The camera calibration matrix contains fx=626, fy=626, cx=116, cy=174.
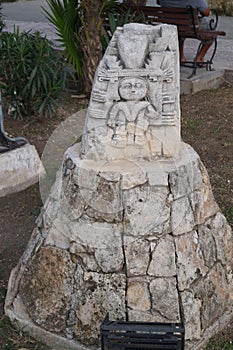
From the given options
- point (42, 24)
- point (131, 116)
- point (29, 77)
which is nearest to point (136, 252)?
point (131, 116)

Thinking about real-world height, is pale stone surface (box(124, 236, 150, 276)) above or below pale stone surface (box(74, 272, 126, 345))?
above

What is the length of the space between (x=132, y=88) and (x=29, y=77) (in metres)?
3.75

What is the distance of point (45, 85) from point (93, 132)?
360cm

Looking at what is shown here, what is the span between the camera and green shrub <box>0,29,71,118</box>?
6.99 meters

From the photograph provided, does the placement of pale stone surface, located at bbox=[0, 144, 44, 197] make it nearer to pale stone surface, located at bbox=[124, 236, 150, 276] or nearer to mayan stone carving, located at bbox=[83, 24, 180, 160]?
mayan stone carving, located at bbox=[83, 24, 180, 160]

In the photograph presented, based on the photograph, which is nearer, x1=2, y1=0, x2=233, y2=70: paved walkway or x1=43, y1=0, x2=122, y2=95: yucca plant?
x1=43, y1=0, x2=122, y2=95: yucca plant

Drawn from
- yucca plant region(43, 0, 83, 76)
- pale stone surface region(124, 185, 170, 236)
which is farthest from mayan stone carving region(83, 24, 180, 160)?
yucca plant region(43, 0, 83, 76)

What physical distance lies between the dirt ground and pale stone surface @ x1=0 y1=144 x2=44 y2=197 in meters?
0.08

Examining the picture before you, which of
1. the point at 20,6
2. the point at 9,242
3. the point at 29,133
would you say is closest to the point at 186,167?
the point at 9,242

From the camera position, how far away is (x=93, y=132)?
355cm

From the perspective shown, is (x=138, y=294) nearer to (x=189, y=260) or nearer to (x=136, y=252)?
(x=136, y=252)

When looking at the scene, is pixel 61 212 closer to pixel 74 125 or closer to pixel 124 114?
pixel 124 114

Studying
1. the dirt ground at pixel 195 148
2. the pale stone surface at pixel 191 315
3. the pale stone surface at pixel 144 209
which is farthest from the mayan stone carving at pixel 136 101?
the dirt ground at pixel 195 148

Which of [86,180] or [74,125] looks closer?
[86,180]
